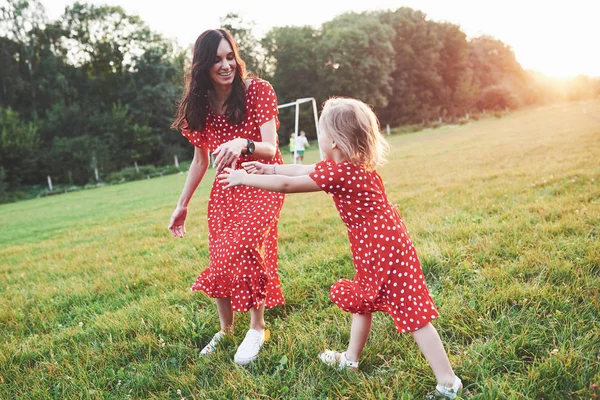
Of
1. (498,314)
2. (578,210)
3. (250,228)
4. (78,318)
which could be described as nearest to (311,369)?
(250,228)

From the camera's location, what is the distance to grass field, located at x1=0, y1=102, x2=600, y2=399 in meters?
2.33

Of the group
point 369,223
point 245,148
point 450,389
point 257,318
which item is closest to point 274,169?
point 245,148

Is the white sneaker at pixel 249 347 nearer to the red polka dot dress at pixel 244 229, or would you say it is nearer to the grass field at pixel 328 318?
the grass field at pixel 328 318

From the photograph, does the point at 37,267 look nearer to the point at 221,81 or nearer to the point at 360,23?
the point at 221,81

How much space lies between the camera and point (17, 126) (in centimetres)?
Answer: 3728

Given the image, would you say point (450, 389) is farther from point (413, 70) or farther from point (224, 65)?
point (413, 70)

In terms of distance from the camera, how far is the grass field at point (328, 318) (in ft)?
7.64

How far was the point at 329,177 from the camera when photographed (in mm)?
2156

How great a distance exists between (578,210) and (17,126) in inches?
1742

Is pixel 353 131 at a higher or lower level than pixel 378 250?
higher

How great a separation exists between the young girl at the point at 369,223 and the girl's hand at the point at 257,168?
0.60 feet

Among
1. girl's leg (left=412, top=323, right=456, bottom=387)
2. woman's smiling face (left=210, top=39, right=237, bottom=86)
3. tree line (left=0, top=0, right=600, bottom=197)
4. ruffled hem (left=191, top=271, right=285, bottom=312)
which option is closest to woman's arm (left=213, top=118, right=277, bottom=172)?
woman's smiling face (left=210, top=39, right=237, bottom=86)

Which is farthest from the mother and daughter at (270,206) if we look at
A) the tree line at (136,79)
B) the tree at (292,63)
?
the tree at (292,63)

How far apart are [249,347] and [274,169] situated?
1.21 m
